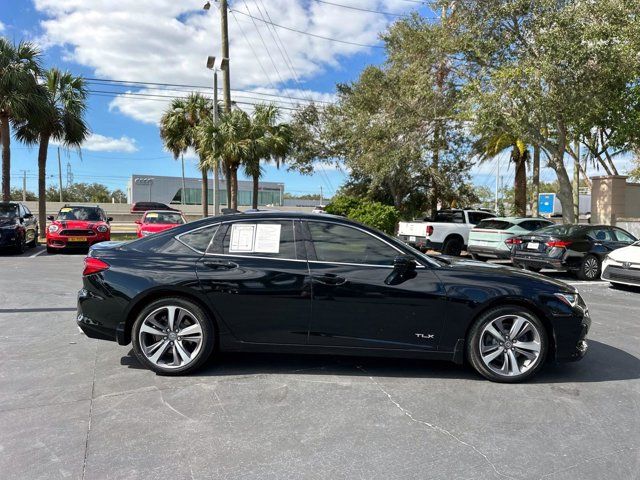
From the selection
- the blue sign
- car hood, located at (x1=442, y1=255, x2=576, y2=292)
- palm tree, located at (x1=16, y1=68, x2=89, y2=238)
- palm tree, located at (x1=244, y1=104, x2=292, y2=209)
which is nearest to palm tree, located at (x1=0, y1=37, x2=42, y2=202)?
palm tree, located at (x1=16, y1=68, x2=89, y2=238)

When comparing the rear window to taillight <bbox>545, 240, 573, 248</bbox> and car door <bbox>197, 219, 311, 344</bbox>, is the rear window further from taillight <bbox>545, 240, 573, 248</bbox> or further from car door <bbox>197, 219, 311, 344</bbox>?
car door <bbox>197, 219, 311, 344</bbox>

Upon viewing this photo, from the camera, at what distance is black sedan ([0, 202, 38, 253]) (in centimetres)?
1429

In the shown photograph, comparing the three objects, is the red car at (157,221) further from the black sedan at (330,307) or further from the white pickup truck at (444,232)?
the black sedan at (330,307)

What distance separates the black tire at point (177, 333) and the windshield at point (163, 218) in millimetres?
12442

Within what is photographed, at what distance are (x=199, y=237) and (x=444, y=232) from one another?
12.4 meters

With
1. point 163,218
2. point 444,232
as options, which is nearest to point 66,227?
point 163,218

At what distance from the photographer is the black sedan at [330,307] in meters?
4.45

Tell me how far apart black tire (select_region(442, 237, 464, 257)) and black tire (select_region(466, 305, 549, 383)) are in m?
11.6

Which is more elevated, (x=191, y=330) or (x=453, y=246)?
(x=453, y=246)

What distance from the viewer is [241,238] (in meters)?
4.71

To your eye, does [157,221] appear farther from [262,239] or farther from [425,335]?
[425,335]

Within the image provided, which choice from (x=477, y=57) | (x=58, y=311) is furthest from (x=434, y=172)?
(x=58, y=311)

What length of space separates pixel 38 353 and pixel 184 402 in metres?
2.20

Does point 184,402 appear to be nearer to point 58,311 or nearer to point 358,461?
point 358,461
